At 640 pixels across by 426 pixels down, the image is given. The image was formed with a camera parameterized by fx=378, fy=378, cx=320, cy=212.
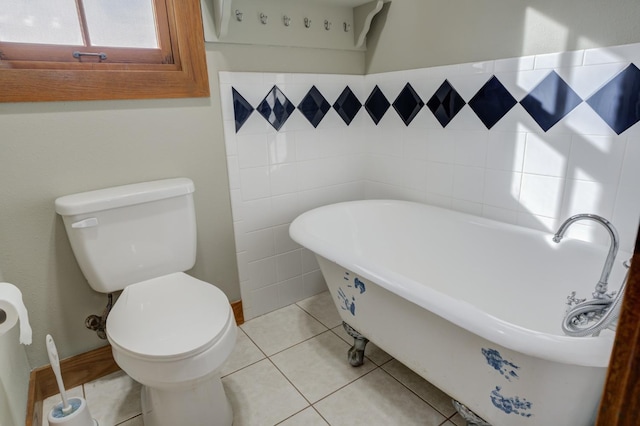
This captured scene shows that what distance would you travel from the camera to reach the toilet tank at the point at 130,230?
4.59 feet

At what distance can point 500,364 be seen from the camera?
3.41 feet

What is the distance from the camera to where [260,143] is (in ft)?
6.30

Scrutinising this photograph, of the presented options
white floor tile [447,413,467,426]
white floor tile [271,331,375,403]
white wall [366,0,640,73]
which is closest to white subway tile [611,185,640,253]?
white wall [366,0,640,73]

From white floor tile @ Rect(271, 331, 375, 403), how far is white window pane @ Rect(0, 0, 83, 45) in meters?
1.60

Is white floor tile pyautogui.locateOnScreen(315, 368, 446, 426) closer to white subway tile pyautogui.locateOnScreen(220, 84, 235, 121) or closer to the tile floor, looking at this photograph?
the tile floor

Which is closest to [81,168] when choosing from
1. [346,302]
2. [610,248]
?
[346,302]

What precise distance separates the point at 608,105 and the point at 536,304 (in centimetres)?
77

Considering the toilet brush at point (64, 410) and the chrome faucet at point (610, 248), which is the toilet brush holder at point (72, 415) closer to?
the toilet brush at point (64, 410)

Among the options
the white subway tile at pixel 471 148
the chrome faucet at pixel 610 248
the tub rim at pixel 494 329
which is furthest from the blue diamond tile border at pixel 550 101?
the tub rim at pixel 494 329

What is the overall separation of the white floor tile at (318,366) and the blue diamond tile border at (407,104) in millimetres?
1211

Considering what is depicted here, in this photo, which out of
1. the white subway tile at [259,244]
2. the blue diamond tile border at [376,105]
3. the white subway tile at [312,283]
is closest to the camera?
the white subway tile at [259,244]

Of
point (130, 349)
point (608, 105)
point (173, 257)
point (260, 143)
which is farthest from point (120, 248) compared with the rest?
point (608, 105)

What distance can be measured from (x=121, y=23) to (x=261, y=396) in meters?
1.63

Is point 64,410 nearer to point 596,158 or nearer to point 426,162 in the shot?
point 426,162
